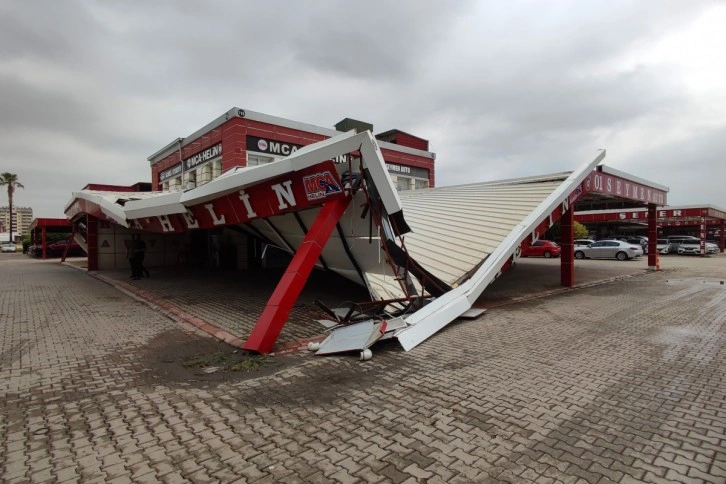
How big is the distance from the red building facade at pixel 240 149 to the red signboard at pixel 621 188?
37.1ft

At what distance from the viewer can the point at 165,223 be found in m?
10.5

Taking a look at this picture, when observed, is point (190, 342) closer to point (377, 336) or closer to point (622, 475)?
point (377, 336)

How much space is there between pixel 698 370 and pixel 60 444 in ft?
22.7

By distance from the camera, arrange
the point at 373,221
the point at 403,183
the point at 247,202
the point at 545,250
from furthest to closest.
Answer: the point at 545,250 < the point at 403,183 < the point at 247,202 < the point at 373,221

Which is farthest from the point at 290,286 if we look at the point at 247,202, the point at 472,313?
the point at 472,313

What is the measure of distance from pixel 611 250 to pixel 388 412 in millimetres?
27423

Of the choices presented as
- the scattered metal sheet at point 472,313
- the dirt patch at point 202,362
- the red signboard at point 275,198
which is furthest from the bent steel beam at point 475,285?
the red signboard at point 275,198

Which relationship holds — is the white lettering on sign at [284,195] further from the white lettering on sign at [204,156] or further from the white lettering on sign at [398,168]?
the white lettering on sign at [398,168]

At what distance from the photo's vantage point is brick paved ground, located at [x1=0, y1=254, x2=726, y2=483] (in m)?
2.87

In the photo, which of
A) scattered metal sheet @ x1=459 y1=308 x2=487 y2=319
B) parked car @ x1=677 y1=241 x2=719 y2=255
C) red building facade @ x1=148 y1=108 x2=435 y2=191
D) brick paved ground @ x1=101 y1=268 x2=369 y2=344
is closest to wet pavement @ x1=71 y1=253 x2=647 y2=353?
brick paved ground @ x1=101 y1=268 x2=369 y2=344

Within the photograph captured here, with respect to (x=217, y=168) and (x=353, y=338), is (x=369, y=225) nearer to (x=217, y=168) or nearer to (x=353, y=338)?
(x=353, y=338)

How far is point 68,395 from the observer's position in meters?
4.17

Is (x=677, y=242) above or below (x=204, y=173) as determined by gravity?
below

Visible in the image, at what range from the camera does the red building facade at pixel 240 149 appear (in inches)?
627
